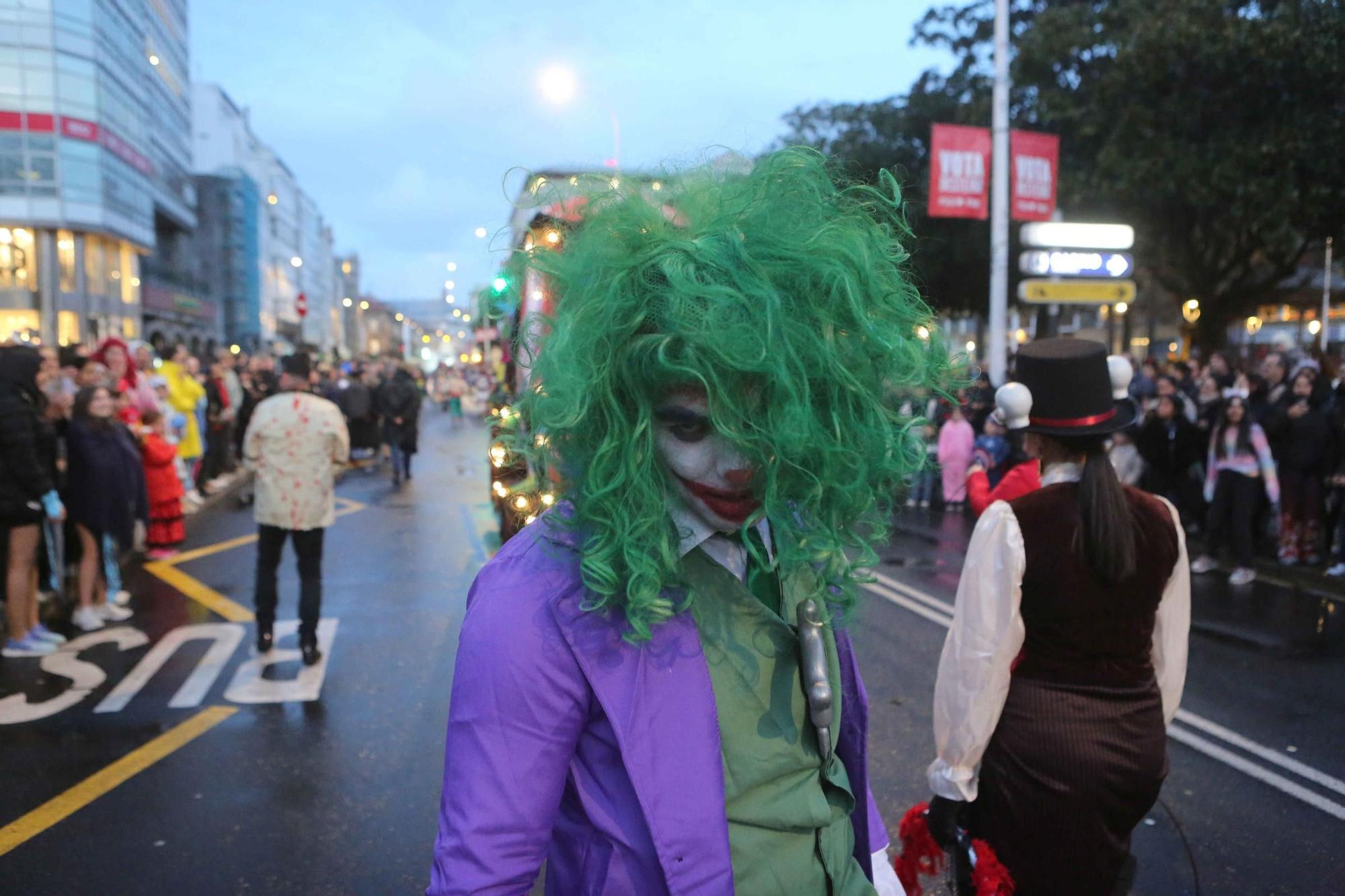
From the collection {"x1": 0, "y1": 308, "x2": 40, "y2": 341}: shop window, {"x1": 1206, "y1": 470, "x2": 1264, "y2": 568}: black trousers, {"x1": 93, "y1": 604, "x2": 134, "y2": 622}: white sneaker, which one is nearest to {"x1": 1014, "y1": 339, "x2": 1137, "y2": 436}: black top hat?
{"x1": 93, "y1": 604, "x2": 134, "y2": 622}: white sneaker

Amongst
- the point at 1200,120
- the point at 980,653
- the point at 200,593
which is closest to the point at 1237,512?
the point at 980,653

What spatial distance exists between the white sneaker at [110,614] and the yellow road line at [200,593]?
1.81 ft

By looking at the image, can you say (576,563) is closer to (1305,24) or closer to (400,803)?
(400,803)

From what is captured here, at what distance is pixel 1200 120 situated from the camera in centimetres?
1723

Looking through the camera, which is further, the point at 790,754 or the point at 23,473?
the point at 23,473

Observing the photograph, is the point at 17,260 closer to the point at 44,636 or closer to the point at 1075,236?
the point at 44,636

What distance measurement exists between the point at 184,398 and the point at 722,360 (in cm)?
1287

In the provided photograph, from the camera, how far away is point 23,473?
19.4 feet

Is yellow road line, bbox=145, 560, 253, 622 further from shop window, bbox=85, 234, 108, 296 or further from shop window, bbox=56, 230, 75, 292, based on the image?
shop window, bbox=85, 234, 108, 296

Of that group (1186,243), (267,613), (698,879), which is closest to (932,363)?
(698,879)

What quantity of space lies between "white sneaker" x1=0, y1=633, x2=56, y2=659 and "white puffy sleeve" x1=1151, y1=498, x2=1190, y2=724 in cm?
657

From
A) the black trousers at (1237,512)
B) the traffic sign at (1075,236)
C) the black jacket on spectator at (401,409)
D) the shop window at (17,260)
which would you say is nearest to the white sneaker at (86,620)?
the black jacket on spectator at (401,409)

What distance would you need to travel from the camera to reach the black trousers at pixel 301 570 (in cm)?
587

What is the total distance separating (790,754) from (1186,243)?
23836 mm
